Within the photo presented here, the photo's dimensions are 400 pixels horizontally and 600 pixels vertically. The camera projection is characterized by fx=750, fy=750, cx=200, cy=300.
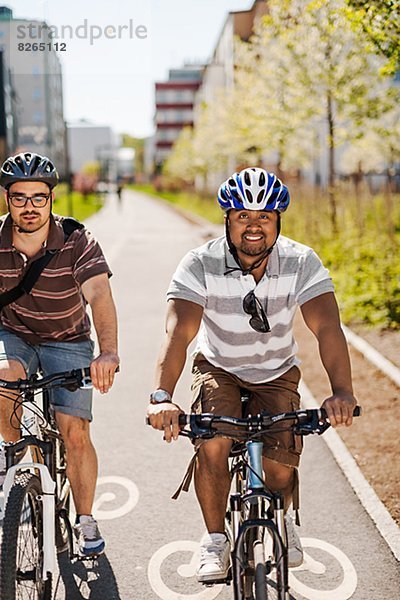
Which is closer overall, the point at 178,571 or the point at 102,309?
the point at 102,309

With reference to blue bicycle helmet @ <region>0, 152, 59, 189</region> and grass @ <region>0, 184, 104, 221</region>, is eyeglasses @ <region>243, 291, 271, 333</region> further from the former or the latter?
grass @ <region>0, 184, 104, 221</region>

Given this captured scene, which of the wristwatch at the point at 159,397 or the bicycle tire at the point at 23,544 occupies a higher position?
the wristwatch at the point at 159,397

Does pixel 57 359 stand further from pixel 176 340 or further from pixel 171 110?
pixel 171 110

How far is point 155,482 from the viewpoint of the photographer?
5.08 m

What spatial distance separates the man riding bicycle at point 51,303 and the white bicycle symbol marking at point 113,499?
75 centimetres

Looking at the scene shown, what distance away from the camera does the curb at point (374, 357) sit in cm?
734

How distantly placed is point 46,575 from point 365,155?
131ft

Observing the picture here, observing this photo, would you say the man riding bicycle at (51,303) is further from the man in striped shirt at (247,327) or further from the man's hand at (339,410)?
the man's hand at (339,410)

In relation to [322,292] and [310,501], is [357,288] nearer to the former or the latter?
[310,501]

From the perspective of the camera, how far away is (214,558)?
3240 mm

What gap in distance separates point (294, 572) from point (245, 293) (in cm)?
Answer: 155

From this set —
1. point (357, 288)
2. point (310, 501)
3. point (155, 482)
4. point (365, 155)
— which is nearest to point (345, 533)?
point (310, 501)

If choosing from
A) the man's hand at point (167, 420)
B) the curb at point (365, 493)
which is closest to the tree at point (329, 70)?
the curb at point (365, 493)

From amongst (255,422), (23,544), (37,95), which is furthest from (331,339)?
(37,95)
